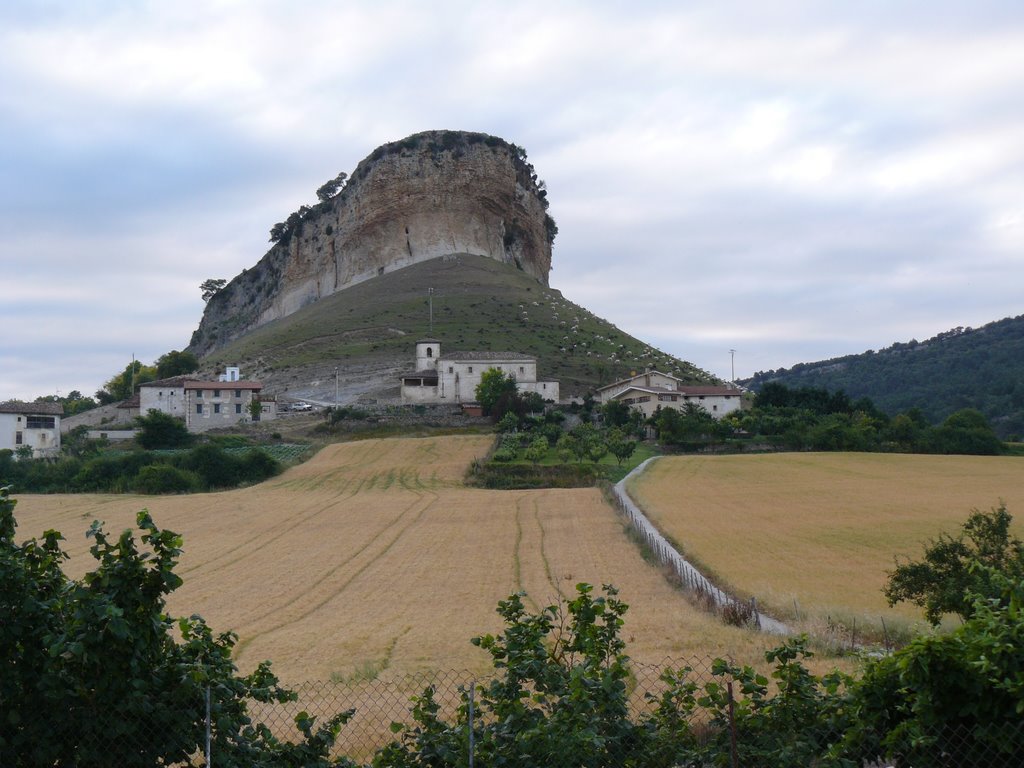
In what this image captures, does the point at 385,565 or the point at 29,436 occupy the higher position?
the point at 29,436

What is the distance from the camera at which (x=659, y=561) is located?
2662 centimetres

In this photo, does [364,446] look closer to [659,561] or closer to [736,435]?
[736,435]

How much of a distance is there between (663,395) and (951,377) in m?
84.0

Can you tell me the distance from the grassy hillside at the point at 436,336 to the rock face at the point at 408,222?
14111mm

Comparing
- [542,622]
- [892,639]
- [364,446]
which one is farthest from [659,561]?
[364,446]

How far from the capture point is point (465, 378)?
289ft

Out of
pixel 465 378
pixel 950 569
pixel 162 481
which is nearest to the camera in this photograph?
pixel 950 569

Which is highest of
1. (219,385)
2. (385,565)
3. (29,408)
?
(219,385)

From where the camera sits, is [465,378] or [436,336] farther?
[436,336]

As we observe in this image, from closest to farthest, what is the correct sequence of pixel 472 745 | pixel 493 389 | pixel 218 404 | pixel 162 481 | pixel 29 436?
pixel 472 745
pixel 162 481
pixel 29 436
pixel 493 389
pixel 218 404

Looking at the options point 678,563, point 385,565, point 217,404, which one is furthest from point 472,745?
point 217,404

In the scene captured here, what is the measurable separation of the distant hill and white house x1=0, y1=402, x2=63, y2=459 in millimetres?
84369

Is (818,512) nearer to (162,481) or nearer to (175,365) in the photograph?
(162,481)

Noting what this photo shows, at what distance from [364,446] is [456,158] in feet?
342
